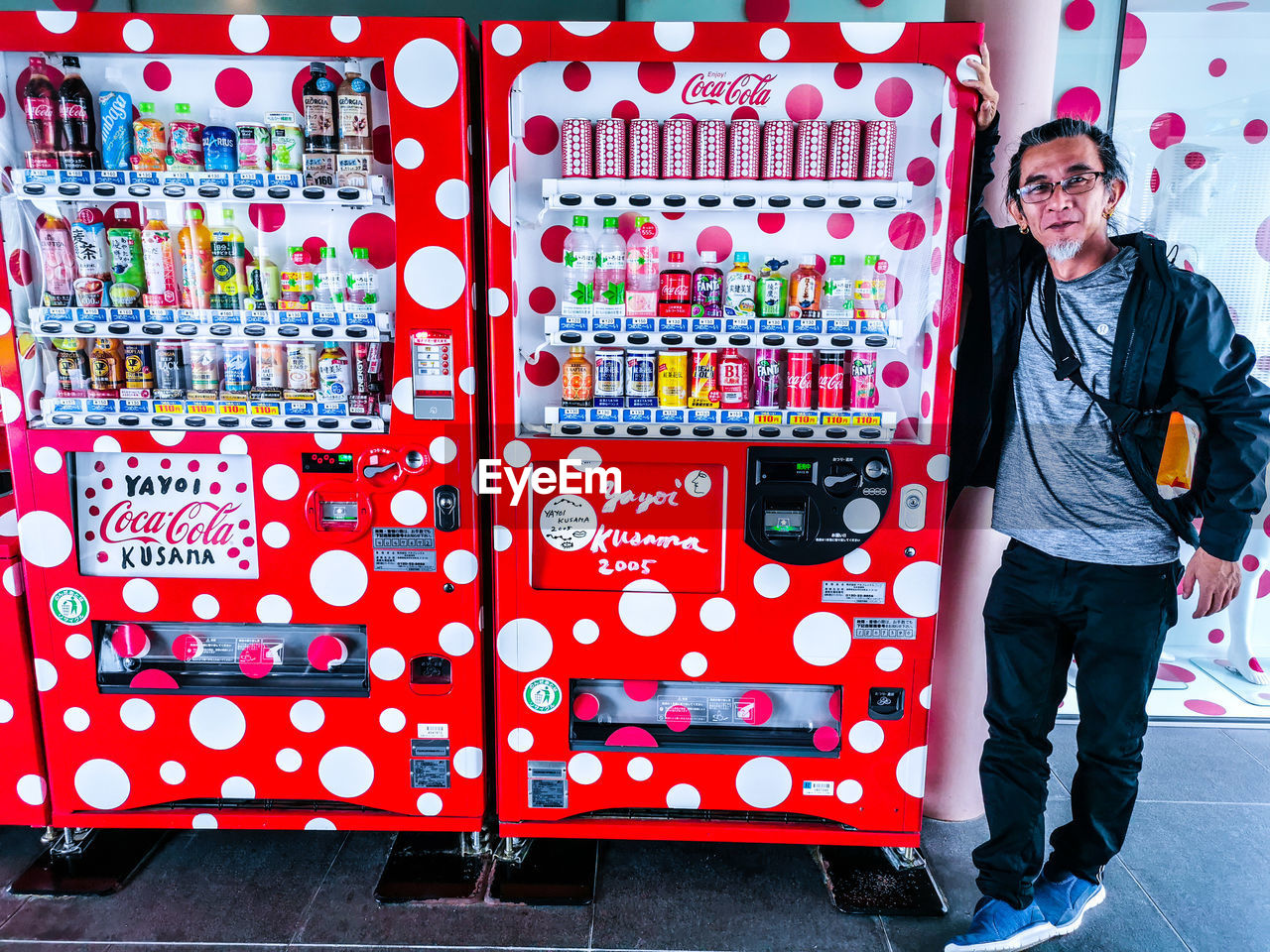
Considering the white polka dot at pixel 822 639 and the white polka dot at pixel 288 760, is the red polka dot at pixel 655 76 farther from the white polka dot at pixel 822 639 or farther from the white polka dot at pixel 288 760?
the white polka dot at pixel 288 760

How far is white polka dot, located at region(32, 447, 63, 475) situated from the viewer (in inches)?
82.7

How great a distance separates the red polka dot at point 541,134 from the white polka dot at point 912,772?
6.30ft

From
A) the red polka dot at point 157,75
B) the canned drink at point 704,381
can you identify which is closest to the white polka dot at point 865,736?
the canned drink at point 704,381

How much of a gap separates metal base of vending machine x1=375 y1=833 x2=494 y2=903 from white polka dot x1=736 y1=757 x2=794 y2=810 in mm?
779

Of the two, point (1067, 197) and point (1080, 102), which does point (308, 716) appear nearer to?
point (1067, 197)

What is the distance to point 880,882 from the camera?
2.25 meters

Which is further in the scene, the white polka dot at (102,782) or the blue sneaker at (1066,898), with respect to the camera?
the white polka dot at (102,782)

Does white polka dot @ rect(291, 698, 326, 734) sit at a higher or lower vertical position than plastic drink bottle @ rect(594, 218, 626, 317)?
lower

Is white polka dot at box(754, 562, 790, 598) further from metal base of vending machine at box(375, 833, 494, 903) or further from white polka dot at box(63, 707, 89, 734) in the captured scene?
white polka dot at box(63, 707, 89, 734)

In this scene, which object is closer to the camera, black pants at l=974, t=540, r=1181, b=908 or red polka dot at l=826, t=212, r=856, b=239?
black pants at l=974, t=540, r=1181, b=908

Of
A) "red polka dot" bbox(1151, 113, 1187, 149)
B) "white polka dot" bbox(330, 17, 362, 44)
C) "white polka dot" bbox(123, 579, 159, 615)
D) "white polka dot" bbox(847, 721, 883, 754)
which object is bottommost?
"white polka dot" bbox(847, 721, 883, 754)

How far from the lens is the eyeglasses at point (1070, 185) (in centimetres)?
183

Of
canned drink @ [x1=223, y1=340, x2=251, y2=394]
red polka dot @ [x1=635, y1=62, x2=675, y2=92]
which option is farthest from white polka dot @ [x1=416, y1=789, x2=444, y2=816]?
red polka dot @ [x1=635, y1=62, x2=675, y2=92]

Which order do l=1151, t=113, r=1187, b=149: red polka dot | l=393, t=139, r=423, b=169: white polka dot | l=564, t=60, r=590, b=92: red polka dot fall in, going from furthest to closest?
l=1151, t=113, r=1187, b=149: red polka dot < l=564, t=60, r=590, b=92: red polka dot < l=393, t=139, r=423, b=169: white polka dot
